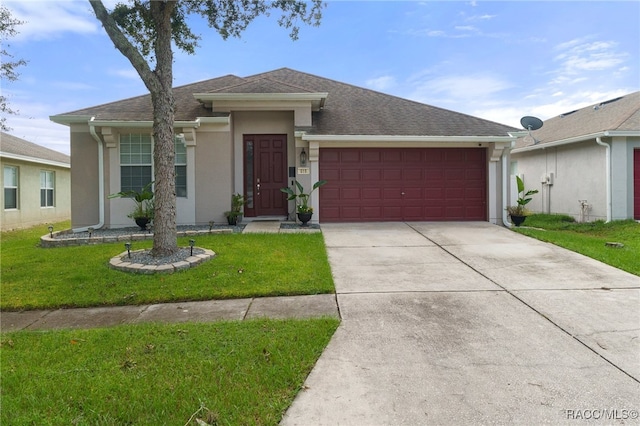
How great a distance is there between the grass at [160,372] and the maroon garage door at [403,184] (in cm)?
751

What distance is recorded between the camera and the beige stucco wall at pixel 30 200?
13398 millimetres

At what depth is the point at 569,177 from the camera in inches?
538

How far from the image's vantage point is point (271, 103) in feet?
35.0

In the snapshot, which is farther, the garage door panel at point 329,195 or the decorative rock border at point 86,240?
the garage door panel at point 329,195

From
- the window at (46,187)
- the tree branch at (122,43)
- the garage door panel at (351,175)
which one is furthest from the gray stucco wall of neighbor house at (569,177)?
the window at (46,187)

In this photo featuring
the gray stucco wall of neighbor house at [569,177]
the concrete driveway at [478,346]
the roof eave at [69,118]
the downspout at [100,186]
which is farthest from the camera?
the gray stucco wall of neighbor house at [569,177]

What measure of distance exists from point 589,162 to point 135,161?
1477cm

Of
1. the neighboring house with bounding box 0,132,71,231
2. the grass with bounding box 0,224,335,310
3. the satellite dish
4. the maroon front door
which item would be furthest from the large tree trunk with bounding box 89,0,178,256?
the satellite dish

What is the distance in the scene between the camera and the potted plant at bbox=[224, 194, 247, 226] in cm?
1032

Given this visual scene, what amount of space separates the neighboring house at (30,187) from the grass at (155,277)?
7.54m

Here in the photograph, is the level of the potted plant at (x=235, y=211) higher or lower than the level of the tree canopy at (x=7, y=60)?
lower

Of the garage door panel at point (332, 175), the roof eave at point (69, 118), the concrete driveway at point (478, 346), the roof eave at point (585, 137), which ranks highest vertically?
the roof eave at point (69, 118)

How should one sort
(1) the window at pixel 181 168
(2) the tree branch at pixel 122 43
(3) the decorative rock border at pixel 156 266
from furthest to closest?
(1) the window at pixel 181 168 → (2) the tree branch at pixel 122 43 → (3) the decorative rock border at pixel 156 266

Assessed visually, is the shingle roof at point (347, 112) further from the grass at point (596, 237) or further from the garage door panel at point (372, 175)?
the grass at point (596, 237)
